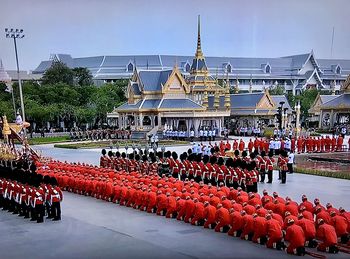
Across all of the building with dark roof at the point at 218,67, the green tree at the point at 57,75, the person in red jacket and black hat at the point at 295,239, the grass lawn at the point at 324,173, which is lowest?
the person in red jacket and black hat at the point at 295,239

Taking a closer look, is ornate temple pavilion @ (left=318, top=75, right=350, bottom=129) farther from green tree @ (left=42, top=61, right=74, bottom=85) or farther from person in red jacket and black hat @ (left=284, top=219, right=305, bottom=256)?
person in red jacket and black hat @ (left=284, top=219, right=305, bottom=256)

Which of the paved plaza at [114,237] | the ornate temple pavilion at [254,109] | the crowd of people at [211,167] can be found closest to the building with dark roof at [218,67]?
the ornate temple pavilion at [254,109]

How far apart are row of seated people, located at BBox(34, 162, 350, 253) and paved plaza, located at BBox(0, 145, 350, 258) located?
0.14m

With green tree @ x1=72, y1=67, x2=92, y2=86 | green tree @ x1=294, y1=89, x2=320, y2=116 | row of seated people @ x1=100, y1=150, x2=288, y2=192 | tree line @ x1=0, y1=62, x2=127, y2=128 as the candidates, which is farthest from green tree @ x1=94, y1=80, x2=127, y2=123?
row of seated people @ x1=100, y1=150, x2=288, y2=192

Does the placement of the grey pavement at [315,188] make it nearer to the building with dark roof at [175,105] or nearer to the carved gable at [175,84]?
the building with dark roof at [175,105]

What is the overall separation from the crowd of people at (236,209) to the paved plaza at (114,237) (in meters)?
0.13

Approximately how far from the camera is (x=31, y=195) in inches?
253

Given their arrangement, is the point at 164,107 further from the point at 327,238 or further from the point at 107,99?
the point at 327,238

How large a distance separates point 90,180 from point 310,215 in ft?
14.3

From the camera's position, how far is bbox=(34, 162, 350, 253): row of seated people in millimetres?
4945

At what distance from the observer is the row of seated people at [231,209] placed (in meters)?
4.95

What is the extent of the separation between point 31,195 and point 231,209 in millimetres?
2871

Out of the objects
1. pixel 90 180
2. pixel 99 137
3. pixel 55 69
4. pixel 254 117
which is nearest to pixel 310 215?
pixel 90 180

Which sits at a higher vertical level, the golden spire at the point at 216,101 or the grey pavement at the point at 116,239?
the golden spire at the point at 216,101
